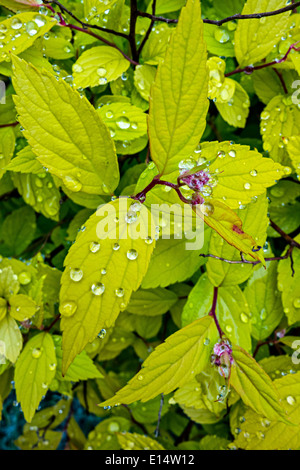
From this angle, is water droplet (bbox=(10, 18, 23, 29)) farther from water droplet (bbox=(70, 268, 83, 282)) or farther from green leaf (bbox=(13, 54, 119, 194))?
water droplet (bbox=(70, 268, 83, 282))

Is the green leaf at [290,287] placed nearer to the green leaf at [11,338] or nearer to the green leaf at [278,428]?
the green leaf at [278,428]

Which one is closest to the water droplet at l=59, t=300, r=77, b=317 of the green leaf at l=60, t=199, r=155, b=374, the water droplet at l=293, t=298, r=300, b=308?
the green leaf at l=60, t=199, r=155, b=374

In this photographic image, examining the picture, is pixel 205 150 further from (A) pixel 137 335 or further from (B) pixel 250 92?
(A) pixel 137 335

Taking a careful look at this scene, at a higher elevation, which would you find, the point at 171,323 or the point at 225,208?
the point at 225,208

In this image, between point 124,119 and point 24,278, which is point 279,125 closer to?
point 124,119

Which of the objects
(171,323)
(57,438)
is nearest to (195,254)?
(171,323)

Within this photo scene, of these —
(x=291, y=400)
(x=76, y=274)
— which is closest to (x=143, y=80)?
(x=76, y=274)
